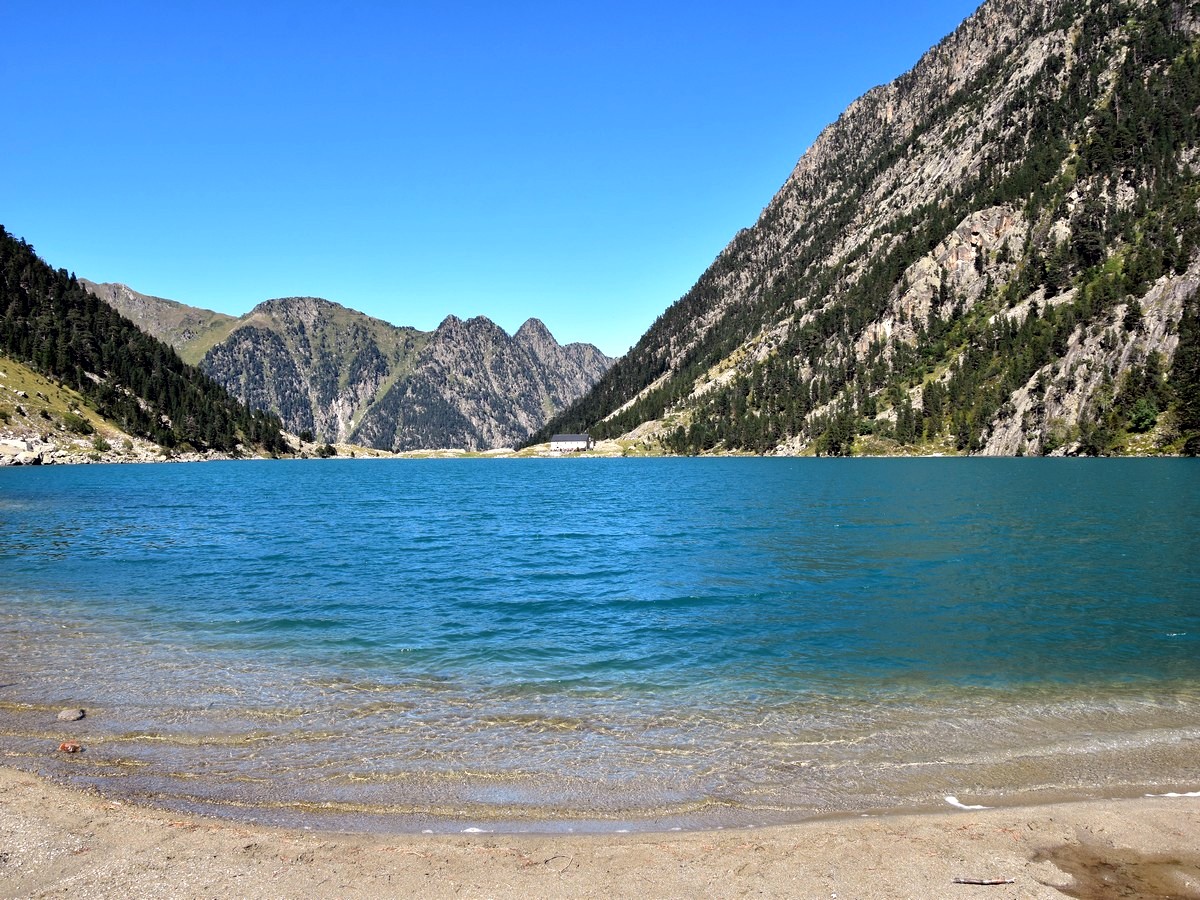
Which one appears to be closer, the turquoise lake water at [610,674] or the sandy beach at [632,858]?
the sandy beach at [632,858]

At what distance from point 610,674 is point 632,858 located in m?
9.92

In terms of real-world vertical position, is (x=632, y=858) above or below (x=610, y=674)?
above

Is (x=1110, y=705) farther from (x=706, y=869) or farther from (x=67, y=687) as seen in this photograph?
(x=67, y=687)

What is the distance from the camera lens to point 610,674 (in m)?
20.5

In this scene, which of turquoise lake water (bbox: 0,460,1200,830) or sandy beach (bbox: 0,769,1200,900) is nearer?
sandy beach (bbox: 0,769,1200,900)

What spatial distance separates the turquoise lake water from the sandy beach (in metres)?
0.87

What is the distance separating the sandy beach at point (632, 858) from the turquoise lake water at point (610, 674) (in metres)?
0.87

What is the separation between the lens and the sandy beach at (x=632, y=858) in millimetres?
9492

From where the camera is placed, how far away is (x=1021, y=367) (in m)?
184

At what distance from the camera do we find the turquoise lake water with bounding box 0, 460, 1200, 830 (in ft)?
43.8

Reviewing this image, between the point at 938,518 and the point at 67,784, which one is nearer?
the point at 67,784

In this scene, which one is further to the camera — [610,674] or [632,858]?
[610,674]

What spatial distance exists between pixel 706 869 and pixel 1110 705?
1345 centimetres

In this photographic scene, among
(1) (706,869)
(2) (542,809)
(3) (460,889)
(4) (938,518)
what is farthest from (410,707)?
(4) (938,518)
